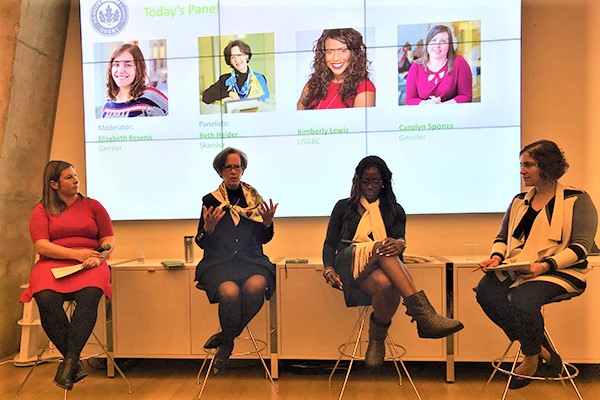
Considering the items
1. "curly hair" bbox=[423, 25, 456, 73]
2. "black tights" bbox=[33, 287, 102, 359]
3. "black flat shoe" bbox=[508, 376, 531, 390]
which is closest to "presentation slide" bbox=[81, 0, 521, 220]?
"curly hair" bbox=[423, 25, 456, 73]

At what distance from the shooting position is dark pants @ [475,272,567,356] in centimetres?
229

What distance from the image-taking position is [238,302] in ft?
8.80

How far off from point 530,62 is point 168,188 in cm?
278

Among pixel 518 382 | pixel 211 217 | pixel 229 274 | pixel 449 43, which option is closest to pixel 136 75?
pixel 211 217

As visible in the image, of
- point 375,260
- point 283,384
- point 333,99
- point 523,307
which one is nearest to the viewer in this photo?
point 523,307

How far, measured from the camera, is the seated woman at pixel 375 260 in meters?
2.48

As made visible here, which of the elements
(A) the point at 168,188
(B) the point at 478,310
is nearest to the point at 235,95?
(A) the point at 168,188

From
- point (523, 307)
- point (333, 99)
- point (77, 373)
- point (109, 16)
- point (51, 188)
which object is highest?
point (109, 16)

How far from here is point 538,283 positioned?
7.74 ft

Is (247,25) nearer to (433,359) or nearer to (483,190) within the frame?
(483,190)

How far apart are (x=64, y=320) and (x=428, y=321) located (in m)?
1.91

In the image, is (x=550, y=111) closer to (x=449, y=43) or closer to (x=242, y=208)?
(x=449, y=43)

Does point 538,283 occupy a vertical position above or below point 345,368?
above

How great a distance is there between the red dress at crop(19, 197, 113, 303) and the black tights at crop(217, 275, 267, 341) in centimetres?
73
